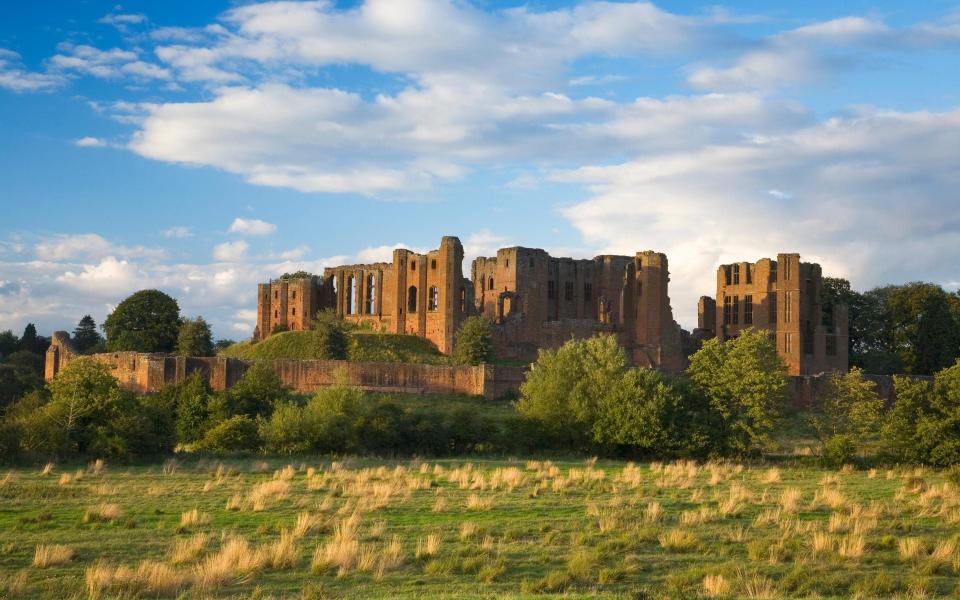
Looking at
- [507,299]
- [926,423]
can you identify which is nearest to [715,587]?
[926,423]

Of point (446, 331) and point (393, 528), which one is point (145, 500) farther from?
Result: point (446, 331)

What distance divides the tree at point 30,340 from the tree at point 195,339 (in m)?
25.2

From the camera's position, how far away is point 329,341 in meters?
69.6

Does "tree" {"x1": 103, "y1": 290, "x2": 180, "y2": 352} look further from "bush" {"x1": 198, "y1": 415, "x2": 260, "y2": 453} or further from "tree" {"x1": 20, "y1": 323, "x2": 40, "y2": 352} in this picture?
"bush" {"x1": 198, "y1": 415, "x2": 260, "y2": 453}

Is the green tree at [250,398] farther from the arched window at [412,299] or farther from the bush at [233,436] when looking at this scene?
the arched window at [412,299]

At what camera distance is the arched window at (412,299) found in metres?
79.2

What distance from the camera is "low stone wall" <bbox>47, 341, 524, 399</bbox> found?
5625 centimetres

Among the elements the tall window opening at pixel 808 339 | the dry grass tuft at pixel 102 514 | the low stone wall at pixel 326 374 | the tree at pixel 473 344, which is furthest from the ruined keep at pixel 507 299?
the dry grass tuft at pixel 102 514

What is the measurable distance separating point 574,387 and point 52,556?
27.2 m

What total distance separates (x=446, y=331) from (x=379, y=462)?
41.2m

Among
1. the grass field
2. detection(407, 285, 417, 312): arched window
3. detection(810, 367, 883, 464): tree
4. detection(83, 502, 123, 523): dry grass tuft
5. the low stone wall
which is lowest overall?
the grass field

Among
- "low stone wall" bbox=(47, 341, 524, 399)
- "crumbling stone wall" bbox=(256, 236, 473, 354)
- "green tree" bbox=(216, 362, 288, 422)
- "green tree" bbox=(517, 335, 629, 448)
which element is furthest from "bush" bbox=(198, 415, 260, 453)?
"crumbling stone wall" bbox=(256, 236, 473, 354)

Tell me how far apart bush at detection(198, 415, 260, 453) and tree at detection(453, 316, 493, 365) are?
103 ft

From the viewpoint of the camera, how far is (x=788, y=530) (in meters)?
18.1
